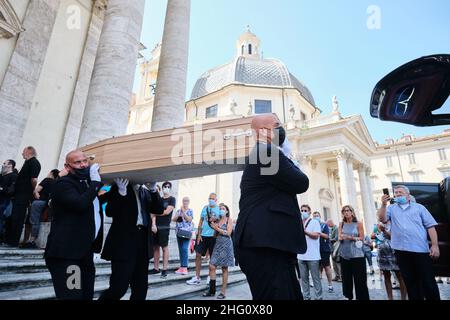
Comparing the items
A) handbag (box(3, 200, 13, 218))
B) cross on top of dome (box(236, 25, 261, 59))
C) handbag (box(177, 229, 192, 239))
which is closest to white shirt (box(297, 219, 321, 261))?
handbag (box(177, 229, 192, 239))

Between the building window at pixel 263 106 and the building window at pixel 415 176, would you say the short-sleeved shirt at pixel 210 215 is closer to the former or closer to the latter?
the building window at pixel 263 106

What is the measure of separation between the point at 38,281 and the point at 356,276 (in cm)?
488

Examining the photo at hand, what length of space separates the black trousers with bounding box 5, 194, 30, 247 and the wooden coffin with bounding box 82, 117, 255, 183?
398 cm

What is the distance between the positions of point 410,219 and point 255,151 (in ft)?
10.4

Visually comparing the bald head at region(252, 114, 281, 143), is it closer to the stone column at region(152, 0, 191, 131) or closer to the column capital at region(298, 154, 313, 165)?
the stone column at region(152, 0, 191, 131)

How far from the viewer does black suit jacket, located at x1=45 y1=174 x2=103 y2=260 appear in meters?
2.51

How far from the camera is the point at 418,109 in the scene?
8.66ft

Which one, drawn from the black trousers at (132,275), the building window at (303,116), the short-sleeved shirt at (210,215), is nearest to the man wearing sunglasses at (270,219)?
the black trousers at (132,275)

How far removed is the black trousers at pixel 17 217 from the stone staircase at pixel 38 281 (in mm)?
786

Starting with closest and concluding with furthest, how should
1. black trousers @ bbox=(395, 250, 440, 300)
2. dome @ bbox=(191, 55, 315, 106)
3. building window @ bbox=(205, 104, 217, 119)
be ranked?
black trousers @ bbox=(395, 250, 440, 300)
building window @ bbox=(205, 104, 217, 119)
dome @ bbox=(191, 55, 315, 106)

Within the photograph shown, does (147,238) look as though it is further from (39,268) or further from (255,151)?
(39,268)

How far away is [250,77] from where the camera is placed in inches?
1315

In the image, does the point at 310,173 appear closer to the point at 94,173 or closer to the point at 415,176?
the point at 94,173

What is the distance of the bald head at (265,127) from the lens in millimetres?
2212
